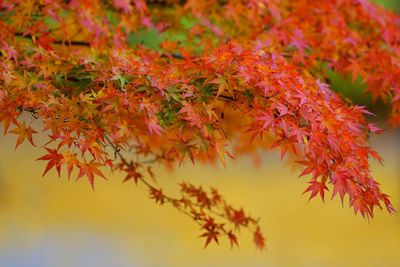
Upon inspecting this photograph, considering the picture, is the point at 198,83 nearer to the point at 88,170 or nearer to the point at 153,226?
the point at 88,170

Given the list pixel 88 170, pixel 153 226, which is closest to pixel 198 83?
pixel 88 170

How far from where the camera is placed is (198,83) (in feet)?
7.77

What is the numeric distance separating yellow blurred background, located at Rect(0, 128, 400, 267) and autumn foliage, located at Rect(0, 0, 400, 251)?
174 centimetres

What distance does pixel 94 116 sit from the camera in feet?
7.47

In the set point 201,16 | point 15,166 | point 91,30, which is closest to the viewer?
point 91,30

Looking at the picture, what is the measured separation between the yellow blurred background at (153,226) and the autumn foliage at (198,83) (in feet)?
5.70

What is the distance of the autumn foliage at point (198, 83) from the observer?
2223 mm

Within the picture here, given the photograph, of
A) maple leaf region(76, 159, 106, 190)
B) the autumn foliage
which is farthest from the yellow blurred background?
maple leaf region(76, 159, 106, 190)

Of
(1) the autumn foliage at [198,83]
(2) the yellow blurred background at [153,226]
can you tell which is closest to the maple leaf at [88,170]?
(1) the autumn foliage at [198,83]

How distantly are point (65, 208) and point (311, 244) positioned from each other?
6.25 ft

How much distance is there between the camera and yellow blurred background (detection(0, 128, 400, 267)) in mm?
4734

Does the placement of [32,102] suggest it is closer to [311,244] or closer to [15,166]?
[15,166]

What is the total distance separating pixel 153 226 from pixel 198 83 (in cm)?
289

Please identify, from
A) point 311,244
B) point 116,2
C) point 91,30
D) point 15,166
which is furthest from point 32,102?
point 311,244
